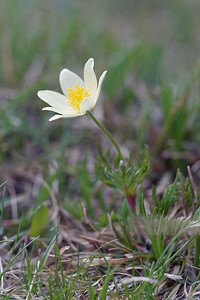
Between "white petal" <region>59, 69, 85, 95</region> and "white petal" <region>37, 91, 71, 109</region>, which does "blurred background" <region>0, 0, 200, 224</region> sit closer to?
"white petal" <region>37, 91, 71, 109</region>

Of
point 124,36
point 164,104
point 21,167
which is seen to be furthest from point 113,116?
point 124,36

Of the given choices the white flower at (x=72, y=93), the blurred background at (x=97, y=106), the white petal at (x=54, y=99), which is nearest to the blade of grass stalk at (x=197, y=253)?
the blurred background at (x=97, y=106)

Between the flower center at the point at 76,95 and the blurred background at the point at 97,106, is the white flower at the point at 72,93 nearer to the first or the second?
the flower center at the point at 76,95

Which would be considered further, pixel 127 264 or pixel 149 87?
pixel 149 87

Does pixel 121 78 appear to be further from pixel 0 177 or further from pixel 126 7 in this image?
pixel 126 7

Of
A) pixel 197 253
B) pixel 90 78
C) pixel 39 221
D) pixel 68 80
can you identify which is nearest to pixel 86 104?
pixel 90 78

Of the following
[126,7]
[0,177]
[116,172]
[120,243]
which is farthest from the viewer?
[126,7]

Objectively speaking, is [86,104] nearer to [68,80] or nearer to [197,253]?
[68,80]

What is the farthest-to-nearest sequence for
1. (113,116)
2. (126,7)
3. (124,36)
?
1. (126,7)
2. (124,36)
3. (113,116)
